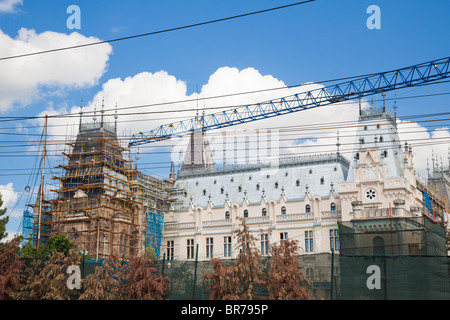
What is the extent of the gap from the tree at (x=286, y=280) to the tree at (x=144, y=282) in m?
6.41

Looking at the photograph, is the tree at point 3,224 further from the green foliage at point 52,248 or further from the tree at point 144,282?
the tree at point 144,282

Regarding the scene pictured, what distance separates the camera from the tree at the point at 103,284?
34.5 m

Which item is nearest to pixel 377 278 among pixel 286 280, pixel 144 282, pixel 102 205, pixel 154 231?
pixel 286 280

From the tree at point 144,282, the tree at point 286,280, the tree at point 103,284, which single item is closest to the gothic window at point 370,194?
the tree at point 286,280

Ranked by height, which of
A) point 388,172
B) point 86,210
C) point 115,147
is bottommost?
point 86,210

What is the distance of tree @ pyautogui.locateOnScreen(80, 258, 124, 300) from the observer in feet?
113

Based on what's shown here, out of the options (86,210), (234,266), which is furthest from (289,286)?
(86,210)

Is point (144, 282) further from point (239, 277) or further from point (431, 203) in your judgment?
point (431, 203)

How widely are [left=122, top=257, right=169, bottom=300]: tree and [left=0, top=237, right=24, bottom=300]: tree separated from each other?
703 centimetres

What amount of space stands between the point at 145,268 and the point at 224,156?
224ft

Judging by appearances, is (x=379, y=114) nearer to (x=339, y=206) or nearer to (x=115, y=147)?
(x=339, y=206)

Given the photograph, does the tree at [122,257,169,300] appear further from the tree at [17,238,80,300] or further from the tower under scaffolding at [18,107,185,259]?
the tower under scaffolding at [18,107,185,259]

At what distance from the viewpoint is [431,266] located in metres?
31.6

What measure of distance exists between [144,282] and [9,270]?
906 centimetres
